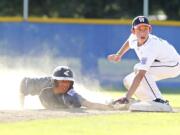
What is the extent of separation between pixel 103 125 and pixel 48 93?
7.15 feet

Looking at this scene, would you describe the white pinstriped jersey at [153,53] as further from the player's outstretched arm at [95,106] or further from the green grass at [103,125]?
the green grass at [103,125]

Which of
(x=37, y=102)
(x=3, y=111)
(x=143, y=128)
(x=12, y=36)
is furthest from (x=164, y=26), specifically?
(x=143, y=128)

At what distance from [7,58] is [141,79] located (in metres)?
8.70

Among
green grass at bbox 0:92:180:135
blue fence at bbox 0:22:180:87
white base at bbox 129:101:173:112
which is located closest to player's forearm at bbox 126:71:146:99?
white base at bbox 129:101:173:112

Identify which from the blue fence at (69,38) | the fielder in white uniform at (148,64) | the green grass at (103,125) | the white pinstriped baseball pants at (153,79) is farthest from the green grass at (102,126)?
the blue fence at (69,38)

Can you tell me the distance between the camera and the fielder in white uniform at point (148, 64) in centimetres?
1068

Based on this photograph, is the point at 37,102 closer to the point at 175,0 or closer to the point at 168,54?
the point at 168,54

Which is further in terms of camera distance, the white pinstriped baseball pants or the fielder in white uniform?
the white pinstriped baseball pants

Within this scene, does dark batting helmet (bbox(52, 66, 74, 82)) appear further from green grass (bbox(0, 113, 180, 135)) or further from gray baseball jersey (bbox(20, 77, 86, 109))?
green grass (bbox(0, 113, 180, 135))

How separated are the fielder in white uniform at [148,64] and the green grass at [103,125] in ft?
2.69

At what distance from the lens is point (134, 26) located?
10922mm

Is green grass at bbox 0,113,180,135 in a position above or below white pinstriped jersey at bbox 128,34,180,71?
below

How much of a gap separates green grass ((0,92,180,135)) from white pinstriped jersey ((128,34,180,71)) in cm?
→ 97

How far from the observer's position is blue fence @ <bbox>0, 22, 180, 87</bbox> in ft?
62.8
